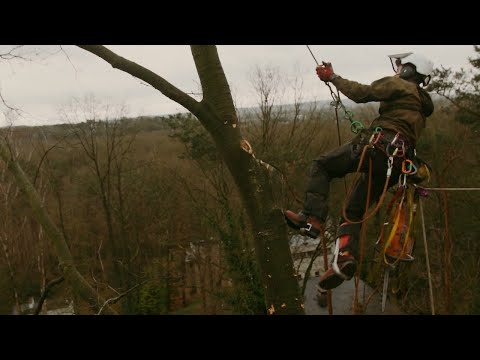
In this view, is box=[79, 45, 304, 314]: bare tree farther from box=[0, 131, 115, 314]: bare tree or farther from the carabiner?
box=[0, 131, 115, 314]: bare tree

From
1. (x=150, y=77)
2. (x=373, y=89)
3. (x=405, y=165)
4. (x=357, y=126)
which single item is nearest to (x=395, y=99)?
(x=373, y=89)

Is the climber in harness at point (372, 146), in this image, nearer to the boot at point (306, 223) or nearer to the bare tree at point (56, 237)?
the boot at point (306, 223)

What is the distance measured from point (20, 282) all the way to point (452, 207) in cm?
1779

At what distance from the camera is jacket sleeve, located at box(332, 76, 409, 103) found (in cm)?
319

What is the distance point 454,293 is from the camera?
49.1 feet

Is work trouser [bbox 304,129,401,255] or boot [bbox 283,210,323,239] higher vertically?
work trouser [bbox 304,129,401,255]

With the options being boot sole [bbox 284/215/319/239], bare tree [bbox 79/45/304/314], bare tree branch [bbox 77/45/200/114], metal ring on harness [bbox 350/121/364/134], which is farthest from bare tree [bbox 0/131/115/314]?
metal ring on harness [bbox 350/121/364/134]

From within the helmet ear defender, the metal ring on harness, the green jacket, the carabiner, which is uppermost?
the helmet ear defender

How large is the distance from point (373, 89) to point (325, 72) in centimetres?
34

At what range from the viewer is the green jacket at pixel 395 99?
10.5ft

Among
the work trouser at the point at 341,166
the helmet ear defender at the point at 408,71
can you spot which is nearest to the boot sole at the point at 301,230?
the work trouser at the point at 341,166

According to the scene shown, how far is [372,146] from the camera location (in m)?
3.21

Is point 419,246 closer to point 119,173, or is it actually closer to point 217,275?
point 217,275
